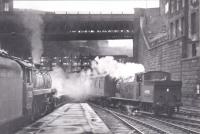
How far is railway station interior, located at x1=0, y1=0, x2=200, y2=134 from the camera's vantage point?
1812cm

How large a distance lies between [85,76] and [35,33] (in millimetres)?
28171

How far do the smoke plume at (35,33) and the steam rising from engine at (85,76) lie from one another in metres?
6.20

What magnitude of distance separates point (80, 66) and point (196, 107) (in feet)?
124

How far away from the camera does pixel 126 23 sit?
2271 inches

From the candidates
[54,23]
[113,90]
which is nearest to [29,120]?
[113,90]

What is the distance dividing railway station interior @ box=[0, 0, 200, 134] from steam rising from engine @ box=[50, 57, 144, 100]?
90 mm

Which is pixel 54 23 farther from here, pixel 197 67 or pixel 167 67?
pixel 197 67

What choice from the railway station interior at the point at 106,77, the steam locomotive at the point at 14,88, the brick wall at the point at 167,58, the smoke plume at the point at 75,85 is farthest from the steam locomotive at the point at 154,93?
the smoke plume at the point at 75,85

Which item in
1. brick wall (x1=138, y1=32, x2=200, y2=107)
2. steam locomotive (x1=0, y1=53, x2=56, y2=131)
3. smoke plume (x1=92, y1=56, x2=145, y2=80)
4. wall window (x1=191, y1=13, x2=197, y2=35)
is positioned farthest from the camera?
wall window (x1=191, y1=13, x2=197, y2=35)

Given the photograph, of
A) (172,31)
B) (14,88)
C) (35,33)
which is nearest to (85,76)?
(172,31)

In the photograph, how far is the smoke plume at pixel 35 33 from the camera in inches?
1257

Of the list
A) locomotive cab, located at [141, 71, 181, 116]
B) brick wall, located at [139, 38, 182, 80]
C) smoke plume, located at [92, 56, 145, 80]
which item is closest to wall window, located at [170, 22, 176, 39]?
brick wall, located at [139, 38, 182, 80]

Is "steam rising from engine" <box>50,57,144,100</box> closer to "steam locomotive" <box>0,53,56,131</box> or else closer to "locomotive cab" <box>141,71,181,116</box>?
"locomotive cab" <box>141,71,181,116</box>

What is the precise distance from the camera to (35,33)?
116 ft
